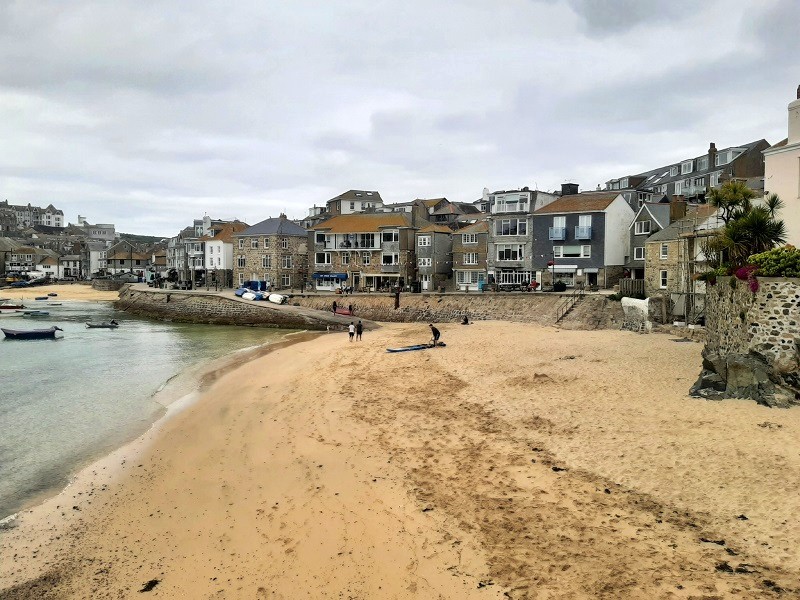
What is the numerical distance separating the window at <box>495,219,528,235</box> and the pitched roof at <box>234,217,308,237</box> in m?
29.5

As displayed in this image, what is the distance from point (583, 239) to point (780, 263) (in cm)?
3683

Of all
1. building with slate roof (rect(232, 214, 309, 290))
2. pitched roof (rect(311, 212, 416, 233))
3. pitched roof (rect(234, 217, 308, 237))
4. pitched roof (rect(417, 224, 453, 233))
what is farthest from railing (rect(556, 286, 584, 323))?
pitched roof (rect(234, 217, 308, 237))

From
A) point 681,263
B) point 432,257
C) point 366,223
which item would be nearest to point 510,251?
point 432,257

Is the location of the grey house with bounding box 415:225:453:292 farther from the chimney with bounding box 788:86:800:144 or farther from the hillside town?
the chimney with bounding box 788:86:800:144

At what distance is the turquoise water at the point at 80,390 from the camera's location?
49.2ft

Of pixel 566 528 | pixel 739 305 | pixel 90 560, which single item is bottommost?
pixel 90 560

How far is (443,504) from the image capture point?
1045 centimetres

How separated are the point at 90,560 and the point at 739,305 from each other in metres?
17.9

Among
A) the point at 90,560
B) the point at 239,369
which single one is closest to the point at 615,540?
the point at 90,560

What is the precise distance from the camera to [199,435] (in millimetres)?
16609

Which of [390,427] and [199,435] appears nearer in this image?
[390,427]

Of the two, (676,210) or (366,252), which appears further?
(366,252)

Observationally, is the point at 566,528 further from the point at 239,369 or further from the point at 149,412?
the point at 239,369

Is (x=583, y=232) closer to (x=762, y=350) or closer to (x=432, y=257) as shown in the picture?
(x=432, y=257)
